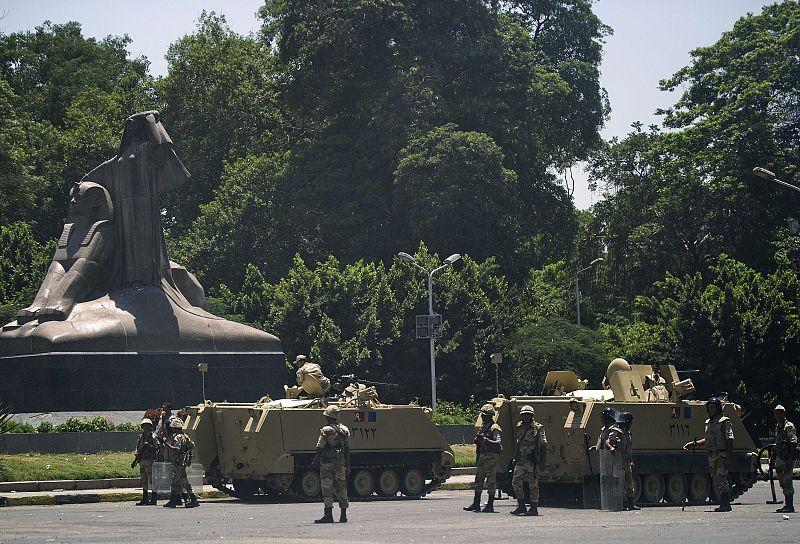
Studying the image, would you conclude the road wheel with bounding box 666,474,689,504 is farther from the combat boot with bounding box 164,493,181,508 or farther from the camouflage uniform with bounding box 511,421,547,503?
the combat boot with bounding box 164,493,181,508

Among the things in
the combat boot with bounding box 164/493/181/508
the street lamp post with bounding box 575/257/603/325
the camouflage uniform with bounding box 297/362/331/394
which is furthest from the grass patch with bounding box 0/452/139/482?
the street lamp post with bounding box 575/257/603/325

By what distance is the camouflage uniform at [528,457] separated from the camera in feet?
69.8

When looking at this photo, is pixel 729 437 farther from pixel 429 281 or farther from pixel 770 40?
pixel 770 40

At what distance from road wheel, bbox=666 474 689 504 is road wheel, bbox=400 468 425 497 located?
16.3ft

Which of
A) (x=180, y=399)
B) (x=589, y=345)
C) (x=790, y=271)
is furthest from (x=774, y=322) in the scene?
(x=180, y=399)

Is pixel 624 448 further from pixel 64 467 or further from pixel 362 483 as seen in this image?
pixel 64 467

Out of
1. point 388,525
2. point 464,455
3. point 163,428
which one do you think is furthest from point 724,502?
point 464,455

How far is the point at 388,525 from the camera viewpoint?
1902 cm

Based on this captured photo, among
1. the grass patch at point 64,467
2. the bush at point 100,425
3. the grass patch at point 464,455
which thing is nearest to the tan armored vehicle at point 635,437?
the grass patch at point 64,467

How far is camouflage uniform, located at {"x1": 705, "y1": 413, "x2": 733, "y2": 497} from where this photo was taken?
2136cm

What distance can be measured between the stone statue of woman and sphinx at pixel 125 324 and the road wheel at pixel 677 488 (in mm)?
14452

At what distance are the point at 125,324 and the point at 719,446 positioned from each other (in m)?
18.1

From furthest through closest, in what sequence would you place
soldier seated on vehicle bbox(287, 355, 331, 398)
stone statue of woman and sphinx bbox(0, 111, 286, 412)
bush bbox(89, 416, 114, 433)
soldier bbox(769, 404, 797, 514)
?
stone statue of woman and sphinx bbox(0, 111, 286, 412) < bush bbox(89, 416, 114, 433) < soldier seated on vehicle bbox(287, 355, 331, 398) < soldier bbox(769, 404, 797, 514)

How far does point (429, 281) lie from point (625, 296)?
Answer: 16.0m
